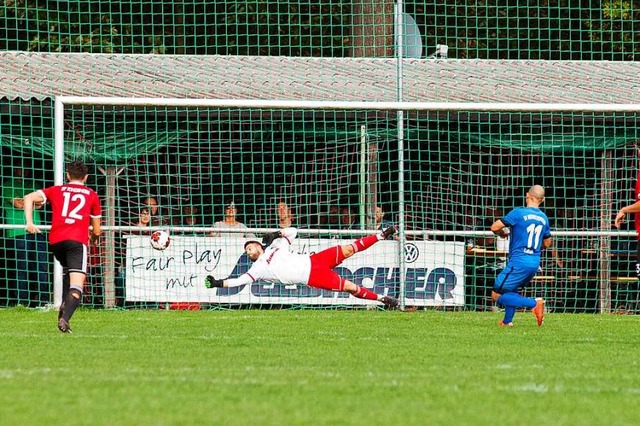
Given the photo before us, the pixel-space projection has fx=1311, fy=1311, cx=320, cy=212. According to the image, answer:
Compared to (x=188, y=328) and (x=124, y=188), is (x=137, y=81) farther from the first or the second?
(x=188, y=328)

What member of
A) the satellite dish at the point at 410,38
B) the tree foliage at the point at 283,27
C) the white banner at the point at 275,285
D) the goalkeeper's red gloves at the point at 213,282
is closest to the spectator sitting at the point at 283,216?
the white banner at the point at 275,285

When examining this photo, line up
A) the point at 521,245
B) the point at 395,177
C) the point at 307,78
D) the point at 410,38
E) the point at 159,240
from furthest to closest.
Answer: the point at 410,38
the point at 307,78
the point at 395,177
the point at 159,240
the point at 521,245

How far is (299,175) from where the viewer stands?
1755cm

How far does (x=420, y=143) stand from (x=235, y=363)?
387 inches

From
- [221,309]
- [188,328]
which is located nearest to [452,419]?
[188,328]

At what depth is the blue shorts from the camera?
13.1m

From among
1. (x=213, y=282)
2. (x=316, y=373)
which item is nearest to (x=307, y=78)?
(x=213, y=282)

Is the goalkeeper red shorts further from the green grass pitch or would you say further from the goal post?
the green grass pitch

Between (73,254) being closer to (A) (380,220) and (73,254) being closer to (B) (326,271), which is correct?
(B) (326,271)

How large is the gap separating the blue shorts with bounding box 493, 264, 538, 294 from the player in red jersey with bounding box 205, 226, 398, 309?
2.25m

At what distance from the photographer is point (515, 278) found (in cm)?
1308

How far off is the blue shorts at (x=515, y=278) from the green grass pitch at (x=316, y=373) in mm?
387

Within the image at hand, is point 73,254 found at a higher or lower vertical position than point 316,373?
higher

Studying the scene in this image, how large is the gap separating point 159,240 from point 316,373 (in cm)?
849
